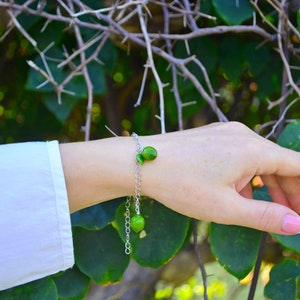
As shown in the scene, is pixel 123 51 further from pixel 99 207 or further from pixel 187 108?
pixel 99 207

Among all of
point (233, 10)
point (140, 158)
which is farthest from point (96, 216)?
point (233, 10)

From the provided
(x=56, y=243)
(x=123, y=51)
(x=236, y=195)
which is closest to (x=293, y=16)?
(x=123, y=51)

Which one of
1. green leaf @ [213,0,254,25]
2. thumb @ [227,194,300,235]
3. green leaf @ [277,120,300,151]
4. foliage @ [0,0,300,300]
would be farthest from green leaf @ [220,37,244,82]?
thumb @ [227,194,300,235]

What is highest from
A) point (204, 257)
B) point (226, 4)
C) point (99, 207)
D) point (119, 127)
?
point (226, 4)

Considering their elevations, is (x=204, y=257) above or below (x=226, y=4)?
below

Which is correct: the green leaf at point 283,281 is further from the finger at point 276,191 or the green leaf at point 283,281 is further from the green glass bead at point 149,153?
the green glass bead at point 149,153

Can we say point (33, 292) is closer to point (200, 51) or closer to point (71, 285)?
point (71, 285)

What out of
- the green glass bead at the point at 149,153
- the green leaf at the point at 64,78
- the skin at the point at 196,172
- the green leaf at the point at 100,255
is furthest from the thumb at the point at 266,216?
the green leaf at the point at 64,78
